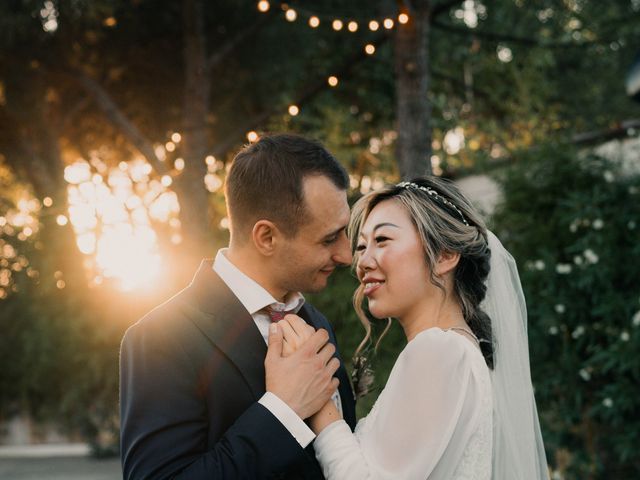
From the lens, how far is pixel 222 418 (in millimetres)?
2377

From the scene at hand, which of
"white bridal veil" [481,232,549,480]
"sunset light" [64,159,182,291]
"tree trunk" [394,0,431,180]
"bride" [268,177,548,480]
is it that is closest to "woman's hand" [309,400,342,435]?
"bride" [268,177,548,480]

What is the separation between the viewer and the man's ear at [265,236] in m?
2.70

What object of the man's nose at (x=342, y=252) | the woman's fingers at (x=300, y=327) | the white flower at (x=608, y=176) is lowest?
the white flower at (x=608, y=176)

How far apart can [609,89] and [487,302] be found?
16.5 metres

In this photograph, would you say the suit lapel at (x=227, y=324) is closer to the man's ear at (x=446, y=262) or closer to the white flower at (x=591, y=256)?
the man's ear at (x=446, y=262)

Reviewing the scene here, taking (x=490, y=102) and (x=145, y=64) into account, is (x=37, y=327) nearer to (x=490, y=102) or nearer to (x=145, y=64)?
(x=145, y=64)

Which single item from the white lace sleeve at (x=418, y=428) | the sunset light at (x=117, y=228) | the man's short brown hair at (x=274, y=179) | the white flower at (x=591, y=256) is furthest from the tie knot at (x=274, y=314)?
the sunset light at (x=117, y=228)

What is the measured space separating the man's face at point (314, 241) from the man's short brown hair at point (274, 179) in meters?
0.03

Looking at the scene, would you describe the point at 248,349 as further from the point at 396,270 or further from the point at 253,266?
the point at 396,270

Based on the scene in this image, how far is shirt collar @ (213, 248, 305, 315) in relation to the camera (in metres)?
2.66

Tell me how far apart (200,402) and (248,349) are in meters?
0.24

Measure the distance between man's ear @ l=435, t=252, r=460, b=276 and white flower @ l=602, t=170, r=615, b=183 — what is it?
385 cm

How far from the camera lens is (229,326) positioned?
2539 mm

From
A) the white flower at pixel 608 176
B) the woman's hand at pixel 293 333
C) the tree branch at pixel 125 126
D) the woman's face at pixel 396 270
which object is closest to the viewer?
the woman's hand at pixel 293 333
